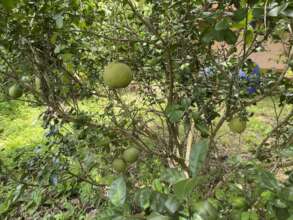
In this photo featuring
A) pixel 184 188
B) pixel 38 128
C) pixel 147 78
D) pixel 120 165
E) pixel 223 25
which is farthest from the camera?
pixel 38 128

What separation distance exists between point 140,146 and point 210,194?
38cm

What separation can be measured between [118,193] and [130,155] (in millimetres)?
800

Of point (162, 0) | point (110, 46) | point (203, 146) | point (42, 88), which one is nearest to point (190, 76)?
point (162, 0)

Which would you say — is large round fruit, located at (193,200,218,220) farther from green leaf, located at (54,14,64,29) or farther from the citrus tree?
green leaf, located at (54,14,64,29)

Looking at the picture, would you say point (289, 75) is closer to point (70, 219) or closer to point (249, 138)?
point (70, 219)

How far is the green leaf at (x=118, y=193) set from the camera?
74cm

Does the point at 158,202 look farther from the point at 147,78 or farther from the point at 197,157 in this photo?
the point at 147,78

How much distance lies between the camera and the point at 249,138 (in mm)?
3699

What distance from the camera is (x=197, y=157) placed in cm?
74

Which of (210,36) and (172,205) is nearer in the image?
(172,205)

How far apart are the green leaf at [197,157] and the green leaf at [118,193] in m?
0.15

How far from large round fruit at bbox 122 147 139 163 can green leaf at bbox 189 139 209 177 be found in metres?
0.80

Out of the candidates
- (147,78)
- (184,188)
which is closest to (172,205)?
(184,188)

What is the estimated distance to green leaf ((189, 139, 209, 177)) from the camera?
2.35 ft
